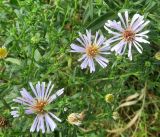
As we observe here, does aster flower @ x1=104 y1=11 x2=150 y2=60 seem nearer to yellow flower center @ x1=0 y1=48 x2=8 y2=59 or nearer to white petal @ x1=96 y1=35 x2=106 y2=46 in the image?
white petal @ x1=96 y1=35 x2=106 y2=46

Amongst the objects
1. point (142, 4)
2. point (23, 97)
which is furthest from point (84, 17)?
point (23, 97)

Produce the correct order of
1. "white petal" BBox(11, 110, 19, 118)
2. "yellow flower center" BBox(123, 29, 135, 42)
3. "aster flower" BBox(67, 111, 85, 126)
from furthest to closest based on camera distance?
"yellow flower center" BBox(123, 29, 135, 42) < "aster flower" BBox(67, 111, 85, 126) < "white petal" BBox(11, 110, 19, 118)

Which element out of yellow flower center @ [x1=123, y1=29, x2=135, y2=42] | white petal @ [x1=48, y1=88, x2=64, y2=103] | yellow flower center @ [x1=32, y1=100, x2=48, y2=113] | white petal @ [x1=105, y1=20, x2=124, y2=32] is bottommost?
→ yellow flower center @ [x1=32, y1=100, x2=48, y2=113]

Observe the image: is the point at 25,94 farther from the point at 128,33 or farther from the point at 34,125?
the point at 128,33

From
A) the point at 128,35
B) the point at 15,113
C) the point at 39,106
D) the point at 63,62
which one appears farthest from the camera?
the point at 63,62

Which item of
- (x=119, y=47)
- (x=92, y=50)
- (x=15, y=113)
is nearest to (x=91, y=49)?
(x=92, y=50)

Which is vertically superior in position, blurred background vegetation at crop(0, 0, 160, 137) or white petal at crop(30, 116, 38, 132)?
blurred background vegetation at crop(0, 0, 160, 137)

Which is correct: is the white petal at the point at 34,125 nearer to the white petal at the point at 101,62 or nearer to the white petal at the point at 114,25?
the white petal at the point at 101,62

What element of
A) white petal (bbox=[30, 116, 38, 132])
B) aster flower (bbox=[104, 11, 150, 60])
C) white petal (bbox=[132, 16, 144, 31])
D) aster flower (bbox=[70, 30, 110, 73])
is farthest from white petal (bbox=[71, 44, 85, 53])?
white petal (bbox=[30, 116, 38, 132])
